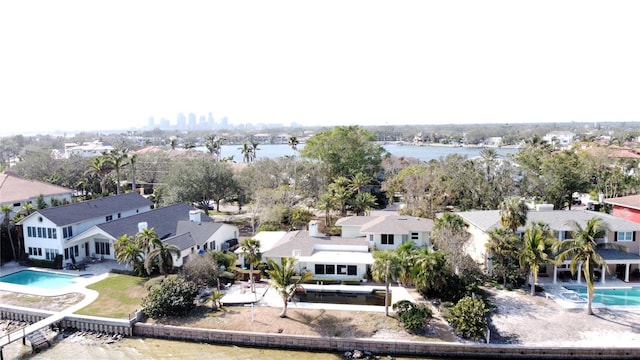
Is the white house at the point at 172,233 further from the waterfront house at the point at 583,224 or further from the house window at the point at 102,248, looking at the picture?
the waterfront house at the point at 583,224

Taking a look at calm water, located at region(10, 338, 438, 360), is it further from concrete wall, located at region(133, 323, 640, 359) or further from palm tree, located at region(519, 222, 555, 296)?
palm tree, located at region(519, 222, 555, 296)

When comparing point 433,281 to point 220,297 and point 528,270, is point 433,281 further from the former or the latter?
point 220,297

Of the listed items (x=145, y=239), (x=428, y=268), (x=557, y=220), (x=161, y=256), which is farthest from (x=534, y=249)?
(x=145, y=239)

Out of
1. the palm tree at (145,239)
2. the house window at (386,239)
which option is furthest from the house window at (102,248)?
the house window at (386,239)

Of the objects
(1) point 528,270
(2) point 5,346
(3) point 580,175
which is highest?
(3) point 580,175

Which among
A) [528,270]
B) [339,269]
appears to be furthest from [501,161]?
[339,269]

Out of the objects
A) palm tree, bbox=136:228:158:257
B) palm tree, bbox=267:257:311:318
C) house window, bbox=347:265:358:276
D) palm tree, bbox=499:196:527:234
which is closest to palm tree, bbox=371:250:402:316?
palm tree, bbox=267:257:311:318
